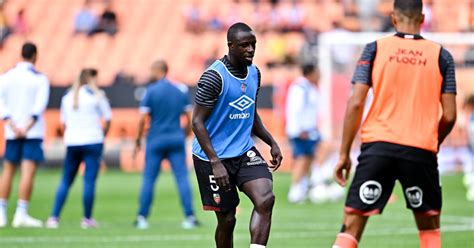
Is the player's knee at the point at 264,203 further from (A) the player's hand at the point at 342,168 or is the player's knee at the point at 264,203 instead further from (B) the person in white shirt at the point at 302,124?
(B) the person in white shirt at the point at 302,124

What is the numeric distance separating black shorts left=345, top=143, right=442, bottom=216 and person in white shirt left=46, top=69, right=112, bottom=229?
26.8ft

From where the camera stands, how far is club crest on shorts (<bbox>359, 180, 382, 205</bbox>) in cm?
863

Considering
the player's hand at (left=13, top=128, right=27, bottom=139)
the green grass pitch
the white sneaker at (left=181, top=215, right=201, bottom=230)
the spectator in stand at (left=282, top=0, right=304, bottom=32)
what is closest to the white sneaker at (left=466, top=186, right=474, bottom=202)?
the green grass pitch

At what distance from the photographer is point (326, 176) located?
23.5 m

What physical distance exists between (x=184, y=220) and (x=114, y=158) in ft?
48.2

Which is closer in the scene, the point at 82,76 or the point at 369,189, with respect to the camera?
the point at 369,189

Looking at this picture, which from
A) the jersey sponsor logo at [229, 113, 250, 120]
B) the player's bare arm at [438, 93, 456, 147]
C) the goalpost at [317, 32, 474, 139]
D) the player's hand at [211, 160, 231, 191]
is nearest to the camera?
the player's bare arm at [438, 93, 456, 147]

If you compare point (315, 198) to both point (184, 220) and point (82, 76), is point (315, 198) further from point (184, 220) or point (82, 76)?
point (82, 76)

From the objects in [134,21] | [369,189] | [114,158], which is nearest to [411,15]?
[369,189]

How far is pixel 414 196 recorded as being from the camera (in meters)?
8.75

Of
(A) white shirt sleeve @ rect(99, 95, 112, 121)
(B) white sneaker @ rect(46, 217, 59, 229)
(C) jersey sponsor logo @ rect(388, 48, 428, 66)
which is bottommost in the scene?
(B) white sneaker @ rect(46, 217, 59, 229)

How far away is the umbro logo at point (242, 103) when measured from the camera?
31.6 feet

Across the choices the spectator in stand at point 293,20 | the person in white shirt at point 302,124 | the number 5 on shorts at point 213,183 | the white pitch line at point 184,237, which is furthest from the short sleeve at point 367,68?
the spectator in stand at point 293,20

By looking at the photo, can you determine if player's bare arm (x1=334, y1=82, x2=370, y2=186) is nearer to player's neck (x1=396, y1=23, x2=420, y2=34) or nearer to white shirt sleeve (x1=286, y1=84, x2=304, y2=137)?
player's neck (x1=396, y1=23, x2=420, y2=34)
